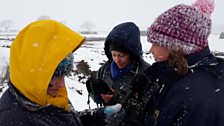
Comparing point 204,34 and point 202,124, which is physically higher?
point 204,34

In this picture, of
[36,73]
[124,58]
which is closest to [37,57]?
[36,73]

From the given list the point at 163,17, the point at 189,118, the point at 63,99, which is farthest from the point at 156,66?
the point at 63,99

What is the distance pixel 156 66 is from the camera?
2125 mm

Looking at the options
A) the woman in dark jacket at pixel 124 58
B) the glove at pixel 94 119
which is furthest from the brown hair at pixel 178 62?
the woman in dark jacket at pixel 124 58

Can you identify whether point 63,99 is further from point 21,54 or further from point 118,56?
point 118,56

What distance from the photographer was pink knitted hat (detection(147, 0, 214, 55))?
75.4 inches

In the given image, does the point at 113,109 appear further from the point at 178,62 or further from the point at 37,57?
the point at 37,57

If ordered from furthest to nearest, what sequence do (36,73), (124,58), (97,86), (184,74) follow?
(124,58) → (97,86) → (184,74) → (36,73)

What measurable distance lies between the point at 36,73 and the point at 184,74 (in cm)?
91

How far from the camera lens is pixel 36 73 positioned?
5.44ft

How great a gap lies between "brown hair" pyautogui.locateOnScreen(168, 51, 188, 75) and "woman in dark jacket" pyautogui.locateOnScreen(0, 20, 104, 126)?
61 centimetres

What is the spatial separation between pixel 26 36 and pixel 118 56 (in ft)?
6.00

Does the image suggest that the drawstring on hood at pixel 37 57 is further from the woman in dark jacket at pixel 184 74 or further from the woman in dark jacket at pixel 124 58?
the woman in dark jacket at pixel 124 58

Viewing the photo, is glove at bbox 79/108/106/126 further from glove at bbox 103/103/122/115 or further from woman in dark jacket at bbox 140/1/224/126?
woman in dark jacket at bbox 140/1/224/126
